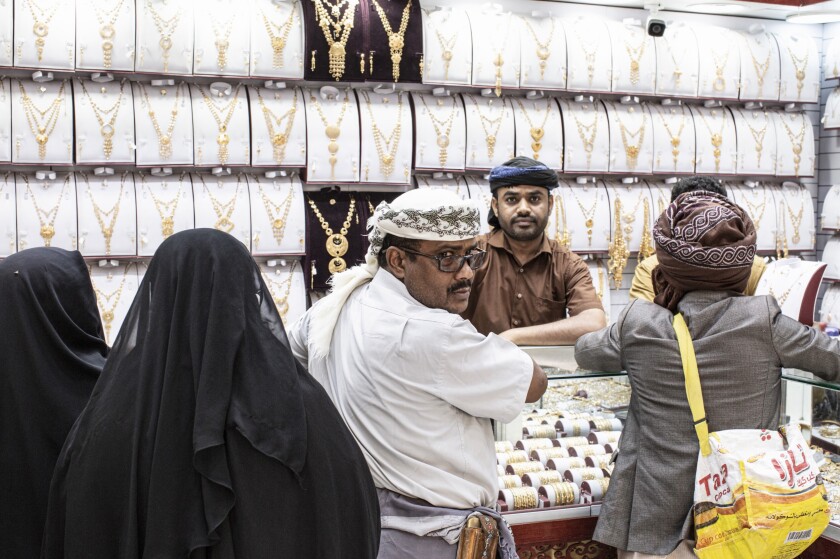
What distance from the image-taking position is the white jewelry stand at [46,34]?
177 inches

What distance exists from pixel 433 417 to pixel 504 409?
151 mm

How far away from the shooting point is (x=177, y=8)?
4770 mm

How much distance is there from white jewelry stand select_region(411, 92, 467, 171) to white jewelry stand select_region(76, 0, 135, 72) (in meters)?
1.54

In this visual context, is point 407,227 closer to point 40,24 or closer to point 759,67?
point 40,24

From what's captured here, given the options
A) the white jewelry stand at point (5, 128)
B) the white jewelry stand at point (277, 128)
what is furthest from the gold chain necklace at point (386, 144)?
A: the white jewelry stand at point (5, 128)

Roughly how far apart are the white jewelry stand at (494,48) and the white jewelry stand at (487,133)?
0.12m

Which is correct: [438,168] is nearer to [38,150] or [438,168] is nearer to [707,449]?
[38,150]

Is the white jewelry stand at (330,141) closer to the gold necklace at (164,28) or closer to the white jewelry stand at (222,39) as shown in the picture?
the white jewelry stand at (222,39)

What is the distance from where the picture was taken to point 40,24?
4.54 metres

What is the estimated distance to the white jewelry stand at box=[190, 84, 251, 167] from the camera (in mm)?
4855

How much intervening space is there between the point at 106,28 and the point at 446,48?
69.9 inches

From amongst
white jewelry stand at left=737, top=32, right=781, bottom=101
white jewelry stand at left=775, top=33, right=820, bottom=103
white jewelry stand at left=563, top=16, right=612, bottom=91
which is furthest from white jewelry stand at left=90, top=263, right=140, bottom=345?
white jewelry stand at left=775, top=33, right=820, bottom=103

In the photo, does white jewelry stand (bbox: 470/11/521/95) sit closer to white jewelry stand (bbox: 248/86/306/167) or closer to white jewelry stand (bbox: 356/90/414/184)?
white jewelry stand (bbox: 356/90/414/184)

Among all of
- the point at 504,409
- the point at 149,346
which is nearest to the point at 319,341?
the point at 504,409
